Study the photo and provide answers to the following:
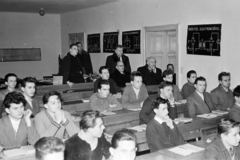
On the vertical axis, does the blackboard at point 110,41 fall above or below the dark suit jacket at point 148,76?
above

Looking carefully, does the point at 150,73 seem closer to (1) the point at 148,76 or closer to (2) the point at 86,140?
(1) the point at 148,76

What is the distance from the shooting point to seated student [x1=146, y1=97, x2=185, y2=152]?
3422 mm

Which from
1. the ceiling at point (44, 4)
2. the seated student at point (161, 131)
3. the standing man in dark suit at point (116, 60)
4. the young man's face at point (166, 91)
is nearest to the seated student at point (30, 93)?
the young man's face at point (166, 91)

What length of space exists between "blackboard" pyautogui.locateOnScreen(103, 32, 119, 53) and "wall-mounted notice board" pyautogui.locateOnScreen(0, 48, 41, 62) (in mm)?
3496

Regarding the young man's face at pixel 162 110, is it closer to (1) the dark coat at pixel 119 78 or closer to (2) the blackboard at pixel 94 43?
(1) the dark coat at pixel 119 78

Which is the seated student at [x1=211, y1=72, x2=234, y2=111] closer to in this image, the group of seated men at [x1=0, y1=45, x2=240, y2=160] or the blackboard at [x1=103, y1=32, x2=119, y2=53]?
the group of seated men at [x1=0, y1=45, x2=240, y2=160]

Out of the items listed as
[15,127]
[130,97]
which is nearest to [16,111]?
[15,127]

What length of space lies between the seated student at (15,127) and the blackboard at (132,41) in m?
5.70

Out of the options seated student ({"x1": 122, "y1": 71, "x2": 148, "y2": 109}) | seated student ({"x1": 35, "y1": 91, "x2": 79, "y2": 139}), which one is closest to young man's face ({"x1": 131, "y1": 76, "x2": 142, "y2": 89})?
seated student ({"x1": 122, "y1": 71, "x2": 148, "y2": 109})

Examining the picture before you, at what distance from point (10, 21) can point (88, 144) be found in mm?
10407

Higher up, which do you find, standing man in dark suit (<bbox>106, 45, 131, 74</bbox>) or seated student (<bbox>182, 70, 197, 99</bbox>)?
standing man in dark suit (<bbox>106, 45, 131, 74</bbox>)

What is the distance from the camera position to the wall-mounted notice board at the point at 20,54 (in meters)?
12.0

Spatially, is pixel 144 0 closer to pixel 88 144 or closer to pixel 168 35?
pixel 168 35

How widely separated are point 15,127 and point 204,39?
15.4 ft
